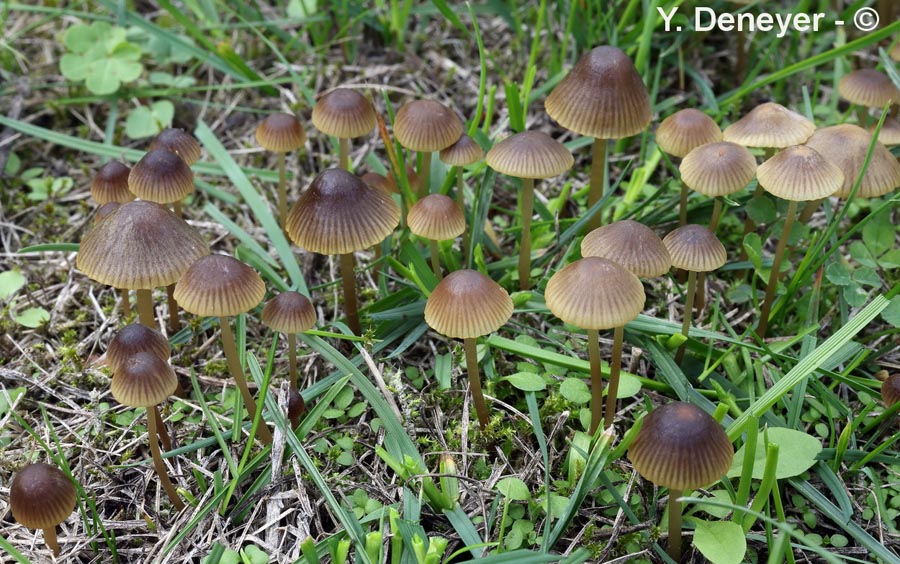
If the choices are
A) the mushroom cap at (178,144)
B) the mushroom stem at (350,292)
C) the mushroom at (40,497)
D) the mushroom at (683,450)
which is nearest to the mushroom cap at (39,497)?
the mushroom at (40,497)

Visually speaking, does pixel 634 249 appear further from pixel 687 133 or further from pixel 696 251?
pixel 687 133

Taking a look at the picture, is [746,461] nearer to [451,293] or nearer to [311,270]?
A: [451,293]

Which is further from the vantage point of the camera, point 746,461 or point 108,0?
point 108,0

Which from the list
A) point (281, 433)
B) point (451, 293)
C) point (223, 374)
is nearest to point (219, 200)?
point (223, 374)

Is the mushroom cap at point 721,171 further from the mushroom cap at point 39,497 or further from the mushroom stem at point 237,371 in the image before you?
the mushroom cap at point 39,497

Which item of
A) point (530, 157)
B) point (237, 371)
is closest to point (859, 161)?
point (530, 157)

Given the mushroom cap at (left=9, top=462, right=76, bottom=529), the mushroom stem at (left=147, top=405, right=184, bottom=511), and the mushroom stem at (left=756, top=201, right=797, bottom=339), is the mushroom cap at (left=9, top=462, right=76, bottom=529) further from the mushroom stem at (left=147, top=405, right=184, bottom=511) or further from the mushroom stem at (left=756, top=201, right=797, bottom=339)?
the mushroom stem at (left=756, top=201, right=797, bottom=339)

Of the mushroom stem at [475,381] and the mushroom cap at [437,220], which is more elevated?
the mushroom cap at [437,220]
